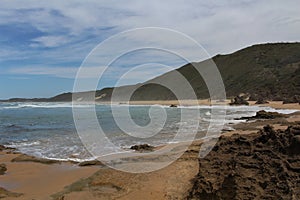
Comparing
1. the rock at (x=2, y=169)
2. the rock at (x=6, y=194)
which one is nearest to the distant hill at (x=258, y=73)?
the rock at (x=2, y=169)

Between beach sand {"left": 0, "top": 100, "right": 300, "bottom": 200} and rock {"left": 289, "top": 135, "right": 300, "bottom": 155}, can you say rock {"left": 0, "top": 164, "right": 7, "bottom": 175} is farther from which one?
rock {"left": 289, "top": 135, "right": 300, "bottom": 155}

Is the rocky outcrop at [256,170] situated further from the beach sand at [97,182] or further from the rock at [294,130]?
the beach sand at [97,182]

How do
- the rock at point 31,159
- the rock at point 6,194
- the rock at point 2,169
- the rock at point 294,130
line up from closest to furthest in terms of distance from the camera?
the rock at point 294,130 → the rock at point 6,194 → the rock at point 2,169 → the rock at point 31,159

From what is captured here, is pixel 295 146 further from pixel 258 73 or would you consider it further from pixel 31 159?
pixel 258 73

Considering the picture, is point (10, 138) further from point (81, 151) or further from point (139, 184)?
point (139, 184)

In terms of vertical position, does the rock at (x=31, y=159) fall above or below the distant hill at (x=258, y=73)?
below

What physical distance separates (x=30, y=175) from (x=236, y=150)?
6.11 metres

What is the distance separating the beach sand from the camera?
6.66m

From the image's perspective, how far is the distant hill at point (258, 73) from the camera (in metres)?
54.4

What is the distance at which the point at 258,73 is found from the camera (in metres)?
79.2

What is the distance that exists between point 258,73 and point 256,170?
78.6m

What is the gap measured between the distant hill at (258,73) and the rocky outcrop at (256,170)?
4362 cm

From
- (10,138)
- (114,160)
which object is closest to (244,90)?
(10,138)

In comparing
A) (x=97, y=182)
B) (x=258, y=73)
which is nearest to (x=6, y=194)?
(x=97, y=182)
